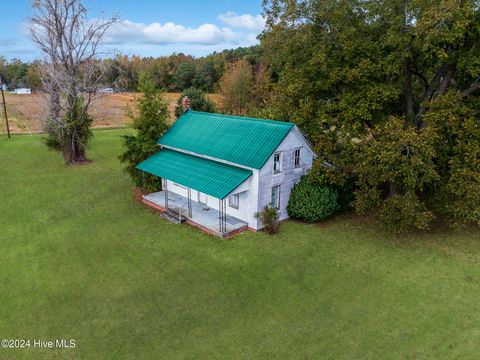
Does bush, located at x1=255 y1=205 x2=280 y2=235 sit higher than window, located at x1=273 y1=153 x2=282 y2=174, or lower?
lower

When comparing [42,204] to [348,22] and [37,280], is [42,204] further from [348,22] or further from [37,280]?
[348,22]

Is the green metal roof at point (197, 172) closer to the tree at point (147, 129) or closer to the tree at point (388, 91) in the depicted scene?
the tree at point (147, 129)

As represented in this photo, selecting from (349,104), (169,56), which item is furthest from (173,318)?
(169,56)

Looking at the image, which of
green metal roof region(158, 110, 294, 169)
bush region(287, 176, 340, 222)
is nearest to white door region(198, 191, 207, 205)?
green metal roof region(158, 110, 294, 169)

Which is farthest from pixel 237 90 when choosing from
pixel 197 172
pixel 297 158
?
pixel 197 172

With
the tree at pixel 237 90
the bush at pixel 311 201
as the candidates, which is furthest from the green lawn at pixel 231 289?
the tree at pixel 237 90

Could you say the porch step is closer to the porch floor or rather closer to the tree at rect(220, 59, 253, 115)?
the porch floor
